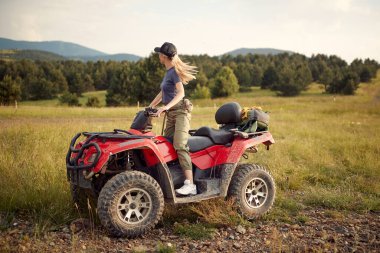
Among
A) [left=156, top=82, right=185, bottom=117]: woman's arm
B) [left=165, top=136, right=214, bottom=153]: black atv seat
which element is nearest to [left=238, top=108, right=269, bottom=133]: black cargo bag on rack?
[left=165, top=136, right=214, bottom=153]: black atv seat

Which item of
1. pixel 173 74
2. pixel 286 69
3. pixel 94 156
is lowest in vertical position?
pixel 94 156

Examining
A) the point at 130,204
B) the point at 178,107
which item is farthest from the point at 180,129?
the point at 130,204

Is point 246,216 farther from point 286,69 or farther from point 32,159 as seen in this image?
point 286,69

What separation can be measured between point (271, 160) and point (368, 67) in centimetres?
9290

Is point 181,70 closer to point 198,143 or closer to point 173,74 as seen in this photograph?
point 173,74

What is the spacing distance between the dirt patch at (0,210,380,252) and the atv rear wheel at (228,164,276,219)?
289 millimetres

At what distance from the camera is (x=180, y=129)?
209 inches

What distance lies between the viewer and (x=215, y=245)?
15.6ft

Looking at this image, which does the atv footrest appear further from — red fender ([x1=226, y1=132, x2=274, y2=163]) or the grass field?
red fender ([x1=226, y1=132, x2=274, y2=163])

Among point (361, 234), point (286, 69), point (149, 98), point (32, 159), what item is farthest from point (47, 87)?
point (361, 234)

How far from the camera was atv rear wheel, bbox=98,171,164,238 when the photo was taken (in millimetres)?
4594

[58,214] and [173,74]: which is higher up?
[173,74]

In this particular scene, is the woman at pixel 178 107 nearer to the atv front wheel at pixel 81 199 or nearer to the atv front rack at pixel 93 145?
the atv front rack at pixel 93 145

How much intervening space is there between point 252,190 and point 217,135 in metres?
1.09
